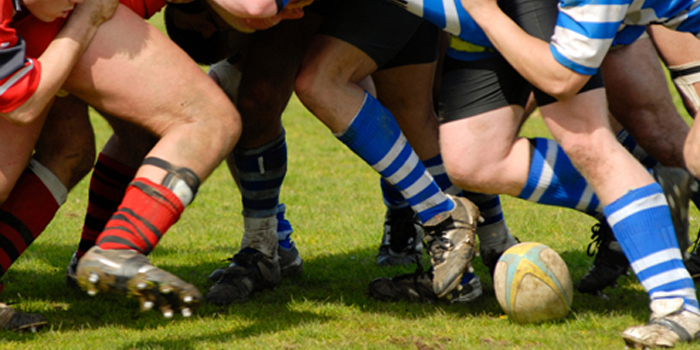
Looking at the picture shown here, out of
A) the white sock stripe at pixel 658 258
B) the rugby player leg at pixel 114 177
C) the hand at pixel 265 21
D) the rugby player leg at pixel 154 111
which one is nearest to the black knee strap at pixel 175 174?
the rugby player leg at pixel 154 111

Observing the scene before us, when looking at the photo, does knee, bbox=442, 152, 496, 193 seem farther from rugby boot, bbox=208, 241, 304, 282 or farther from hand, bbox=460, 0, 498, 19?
rugby boot, bbox=208, 241, 304, 282

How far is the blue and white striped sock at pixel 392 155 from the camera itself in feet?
11.6

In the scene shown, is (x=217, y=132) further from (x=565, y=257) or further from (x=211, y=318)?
(x=565, y=257)

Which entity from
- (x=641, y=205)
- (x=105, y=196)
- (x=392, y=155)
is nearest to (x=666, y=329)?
(x=641, y=205)

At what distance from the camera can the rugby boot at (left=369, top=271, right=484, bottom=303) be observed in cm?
370

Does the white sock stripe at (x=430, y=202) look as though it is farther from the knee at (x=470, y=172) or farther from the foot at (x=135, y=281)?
the foot at (x=135, y=281)

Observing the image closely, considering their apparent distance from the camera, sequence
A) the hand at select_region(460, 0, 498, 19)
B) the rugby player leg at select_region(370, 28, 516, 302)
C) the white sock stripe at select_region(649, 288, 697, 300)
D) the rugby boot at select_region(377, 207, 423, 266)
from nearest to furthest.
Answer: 1. the white sock stripe at select_region(649, 288, 697, 300)
2. the hand at select_region(460, 0, 498, 19)
3. the rugby player leg at select_region(370, 28, 516, 302)
4. the rugby boot at select_region(377, 207, 423, 266)

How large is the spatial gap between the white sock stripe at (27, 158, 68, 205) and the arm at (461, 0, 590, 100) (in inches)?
80.7

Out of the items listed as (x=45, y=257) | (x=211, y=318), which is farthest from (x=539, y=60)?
(x=45, y=257)

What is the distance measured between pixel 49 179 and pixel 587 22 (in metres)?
2.45

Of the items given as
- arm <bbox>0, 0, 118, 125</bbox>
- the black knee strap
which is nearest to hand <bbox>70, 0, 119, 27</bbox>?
arm <bbox>0, 0, 118, 125</bbox>

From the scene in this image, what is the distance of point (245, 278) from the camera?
13.0 ft

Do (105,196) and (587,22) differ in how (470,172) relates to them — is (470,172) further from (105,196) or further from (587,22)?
(105,196)

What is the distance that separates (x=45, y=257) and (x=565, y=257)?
3.24 metres
